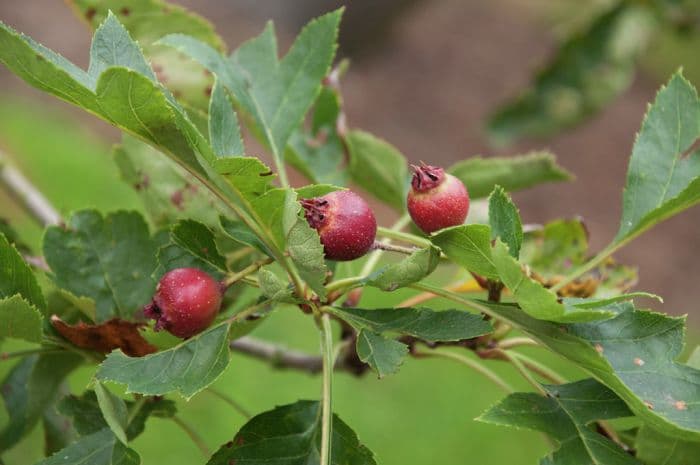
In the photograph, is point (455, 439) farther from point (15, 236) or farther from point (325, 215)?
point (325, 215)

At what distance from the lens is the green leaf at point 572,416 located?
97 cm

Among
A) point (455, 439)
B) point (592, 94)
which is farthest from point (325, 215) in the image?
point (455, 439)

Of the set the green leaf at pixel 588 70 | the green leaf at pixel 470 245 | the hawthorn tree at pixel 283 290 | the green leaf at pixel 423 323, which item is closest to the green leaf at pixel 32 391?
the hawthorn tree at pixel 283 290

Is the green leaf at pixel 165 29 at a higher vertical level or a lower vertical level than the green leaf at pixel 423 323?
higher

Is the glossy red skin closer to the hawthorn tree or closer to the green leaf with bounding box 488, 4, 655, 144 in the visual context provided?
the hawthorn tree

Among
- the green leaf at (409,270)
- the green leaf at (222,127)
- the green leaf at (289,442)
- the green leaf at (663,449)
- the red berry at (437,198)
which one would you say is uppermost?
the green leaf at (222,127)

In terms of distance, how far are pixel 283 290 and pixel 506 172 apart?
66cm

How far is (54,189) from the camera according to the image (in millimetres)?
4770

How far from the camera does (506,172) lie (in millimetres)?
1455

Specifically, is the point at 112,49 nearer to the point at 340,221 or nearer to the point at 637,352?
the point at 340,221

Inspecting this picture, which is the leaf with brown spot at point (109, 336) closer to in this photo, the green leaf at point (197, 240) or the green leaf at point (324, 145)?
the green leaf at point (197, 240)

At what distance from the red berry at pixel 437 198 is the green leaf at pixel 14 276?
45 cm

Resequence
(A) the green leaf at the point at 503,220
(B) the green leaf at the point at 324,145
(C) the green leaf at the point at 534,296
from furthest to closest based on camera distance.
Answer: (B) the green leaf at the point at 324,145 → (A) the green leaf at the point at 503,220 → (C) the green leaf at the point at 534,296

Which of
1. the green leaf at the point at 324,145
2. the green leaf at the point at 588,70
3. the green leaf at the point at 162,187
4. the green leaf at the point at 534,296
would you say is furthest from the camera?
the green leaf at the point at 588,70
